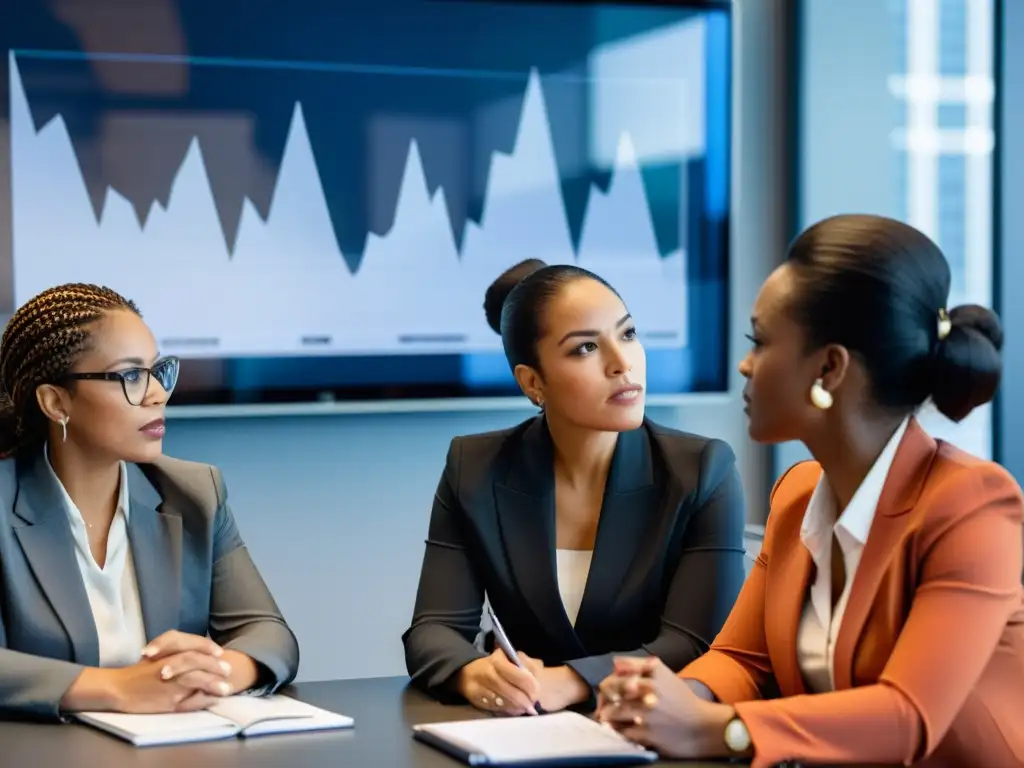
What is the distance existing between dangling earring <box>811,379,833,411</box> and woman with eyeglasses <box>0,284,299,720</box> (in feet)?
3.45

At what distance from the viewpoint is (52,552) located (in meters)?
2.53

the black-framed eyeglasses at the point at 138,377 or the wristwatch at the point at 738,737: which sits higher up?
the black-framed eyeglasses at the point at 138,377

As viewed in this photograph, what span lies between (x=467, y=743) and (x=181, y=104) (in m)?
2.32

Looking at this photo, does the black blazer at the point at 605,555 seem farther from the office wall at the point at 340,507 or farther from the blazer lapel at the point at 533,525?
the office wall at the point at 340,507

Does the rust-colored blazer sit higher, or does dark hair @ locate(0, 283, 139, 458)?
dark hair @ locate(0, 283, 139, 458)

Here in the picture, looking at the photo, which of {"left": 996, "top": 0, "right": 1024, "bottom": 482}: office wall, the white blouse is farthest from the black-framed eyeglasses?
{"left": 996, "top": 0, "right": 1024, "bottom": 482}: office wall

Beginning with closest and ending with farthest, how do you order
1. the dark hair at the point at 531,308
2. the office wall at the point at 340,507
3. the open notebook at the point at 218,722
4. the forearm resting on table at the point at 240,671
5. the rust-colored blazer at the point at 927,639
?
the rust-colored blazer at the point at 927,639, the open notebook at the point at 218,722, the forearm resting on table at the point at 240,671, the dark hair at the point at 531,308, the office wall at the point at 340,507

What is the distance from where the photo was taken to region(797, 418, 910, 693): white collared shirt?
2020 millimetres

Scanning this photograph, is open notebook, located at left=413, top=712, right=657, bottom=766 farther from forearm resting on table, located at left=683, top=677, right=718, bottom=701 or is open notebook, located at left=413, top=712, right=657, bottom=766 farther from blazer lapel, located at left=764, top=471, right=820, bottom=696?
blazer lapel, located at left=764, top=471, right=820, bottom=696

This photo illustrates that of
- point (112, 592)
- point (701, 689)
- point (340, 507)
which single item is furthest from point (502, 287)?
point (701, 689)

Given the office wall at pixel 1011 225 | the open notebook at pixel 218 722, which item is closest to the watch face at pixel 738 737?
the open notebook at pixel 218 722

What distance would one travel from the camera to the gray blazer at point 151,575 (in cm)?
248

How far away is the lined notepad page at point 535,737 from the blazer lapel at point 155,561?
71 centimetres

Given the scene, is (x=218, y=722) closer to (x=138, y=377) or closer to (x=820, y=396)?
(x=138, y=377)
